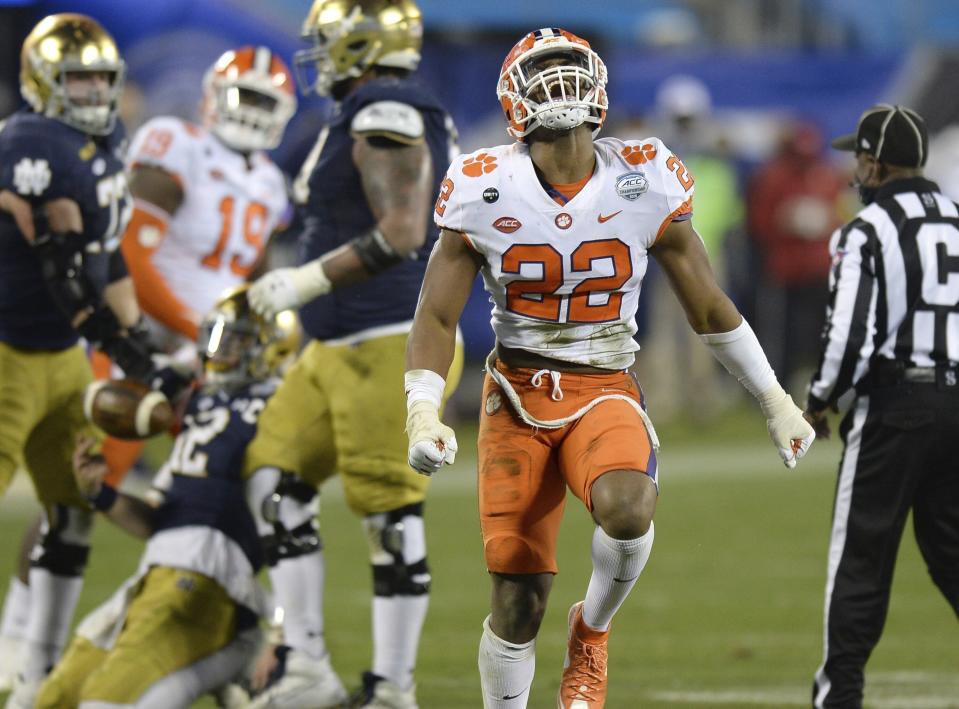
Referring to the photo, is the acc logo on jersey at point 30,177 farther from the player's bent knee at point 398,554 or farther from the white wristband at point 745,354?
the white wristband at point 745,354

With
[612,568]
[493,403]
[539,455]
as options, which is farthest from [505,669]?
[493,403]

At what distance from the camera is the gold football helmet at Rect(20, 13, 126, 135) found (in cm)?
522

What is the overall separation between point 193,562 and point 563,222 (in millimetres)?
1578

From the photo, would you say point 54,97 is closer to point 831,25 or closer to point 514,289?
point 514,289

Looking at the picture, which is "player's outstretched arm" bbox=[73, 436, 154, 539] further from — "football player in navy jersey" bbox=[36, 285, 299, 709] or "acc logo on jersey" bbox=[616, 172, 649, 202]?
"acc logo on jersey" bbox=[616, 172, 649, 202]

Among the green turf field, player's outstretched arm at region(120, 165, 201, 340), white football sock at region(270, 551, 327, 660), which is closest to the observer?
white football sock at region(270, 551, 327, 660)

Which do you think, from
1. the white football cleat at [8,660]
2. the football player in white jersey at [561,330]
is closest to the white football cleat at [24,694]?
the white football cleat at [8,660]

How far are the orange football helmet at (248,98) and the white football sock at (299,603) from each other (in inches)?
84.1

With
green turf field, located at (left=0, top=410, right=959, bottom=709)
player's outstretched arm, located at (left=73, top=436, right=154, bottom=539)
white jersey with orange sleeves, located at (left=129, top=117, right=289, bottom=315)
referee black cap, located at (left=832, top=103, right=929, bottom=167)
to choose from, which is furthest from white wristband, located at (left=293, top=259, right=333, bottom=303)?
white jersey with orange sleeves, located at (left=129, top=117, right=289, bottom=315)

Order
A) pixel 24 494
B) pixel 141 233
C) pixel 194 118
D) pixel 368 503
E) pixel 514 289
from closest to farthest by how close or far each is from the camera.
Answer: pixel 514 289
pixel 368 503
pixel 141 233
pixel 24 494
pixel 194 118

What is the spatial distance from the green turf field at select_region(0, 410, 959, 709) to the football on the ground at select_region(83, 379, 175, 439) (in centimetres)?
106

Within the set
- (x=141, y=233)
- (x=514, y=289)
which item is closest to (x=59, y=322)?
(x=141, y=233)

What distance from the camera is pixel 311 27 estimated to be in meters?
5.32

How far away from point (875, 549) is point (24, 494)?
263 inches
